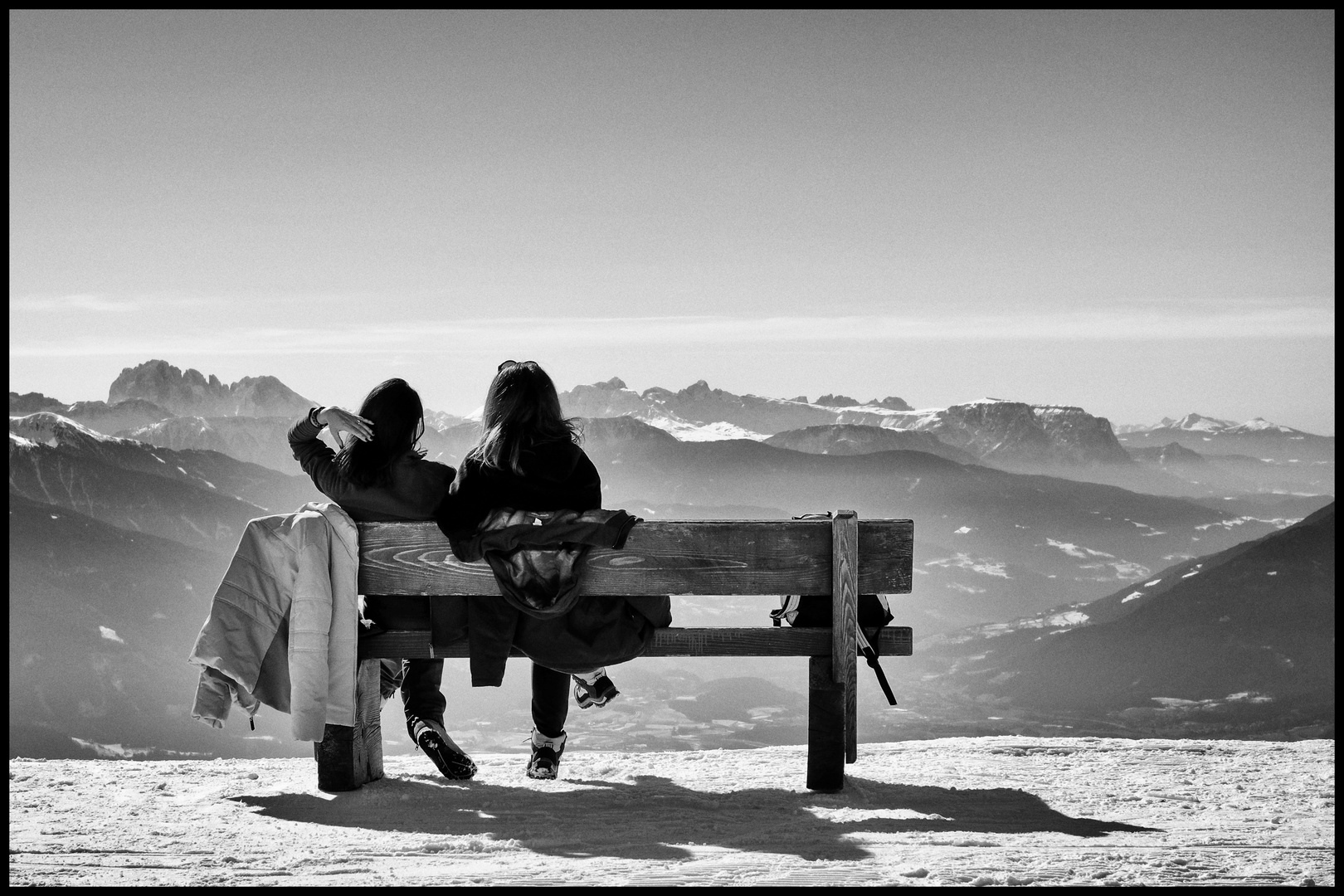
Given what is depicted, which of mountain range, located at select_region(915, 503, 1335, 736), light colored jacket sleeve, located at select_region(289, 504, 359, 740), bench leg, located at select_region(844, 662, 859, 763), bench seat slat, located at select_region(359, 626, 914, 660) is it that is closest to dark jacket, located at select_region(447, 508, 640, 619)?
bench seat slat, located at select_region(359, 626, 914, 660)

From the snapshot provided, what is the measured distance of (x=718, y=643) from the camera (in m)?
5.18

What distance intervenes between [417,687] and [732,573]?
1848 mm

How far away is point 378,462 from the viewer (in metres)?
5.27

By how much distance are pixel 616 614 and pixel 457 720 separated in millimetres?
173342

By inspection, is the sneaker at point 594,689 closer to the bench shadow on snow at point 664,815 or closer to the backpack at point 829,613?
the bench shadow on snow at point 664,815

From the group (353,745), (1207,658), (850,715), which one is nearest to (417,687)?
(353,745)

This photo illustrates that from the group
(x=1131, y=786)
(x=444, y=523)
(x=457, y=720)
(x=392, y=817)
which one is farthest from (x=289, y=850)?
(x=457, y=720)

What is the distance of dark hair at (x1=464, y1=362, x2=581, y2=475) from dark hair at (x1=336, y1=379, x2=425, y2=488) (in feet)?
1.29

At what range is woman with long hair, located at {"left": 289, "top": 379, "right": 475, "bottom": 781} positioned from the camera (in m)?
5.27

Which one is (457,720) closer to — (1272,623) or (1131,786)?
(1272,623)

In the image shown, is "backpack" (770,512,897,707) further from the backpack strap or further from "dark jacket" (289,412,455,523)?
"dark jacket" (289,412,455,523)

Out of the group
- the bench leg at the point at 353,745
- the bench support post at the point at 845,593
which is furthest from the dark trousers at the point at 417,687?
the bench support post at the point at 845,593

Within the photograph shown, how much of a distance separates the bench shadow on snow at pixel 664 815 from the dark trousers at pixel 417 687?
35 cm

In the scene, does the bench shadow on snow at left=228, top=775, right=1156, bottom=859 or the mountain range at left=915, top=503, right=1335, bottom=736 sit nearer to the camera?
the bench shadow on snow at left=228, top=775, right=1156, bottom=859
